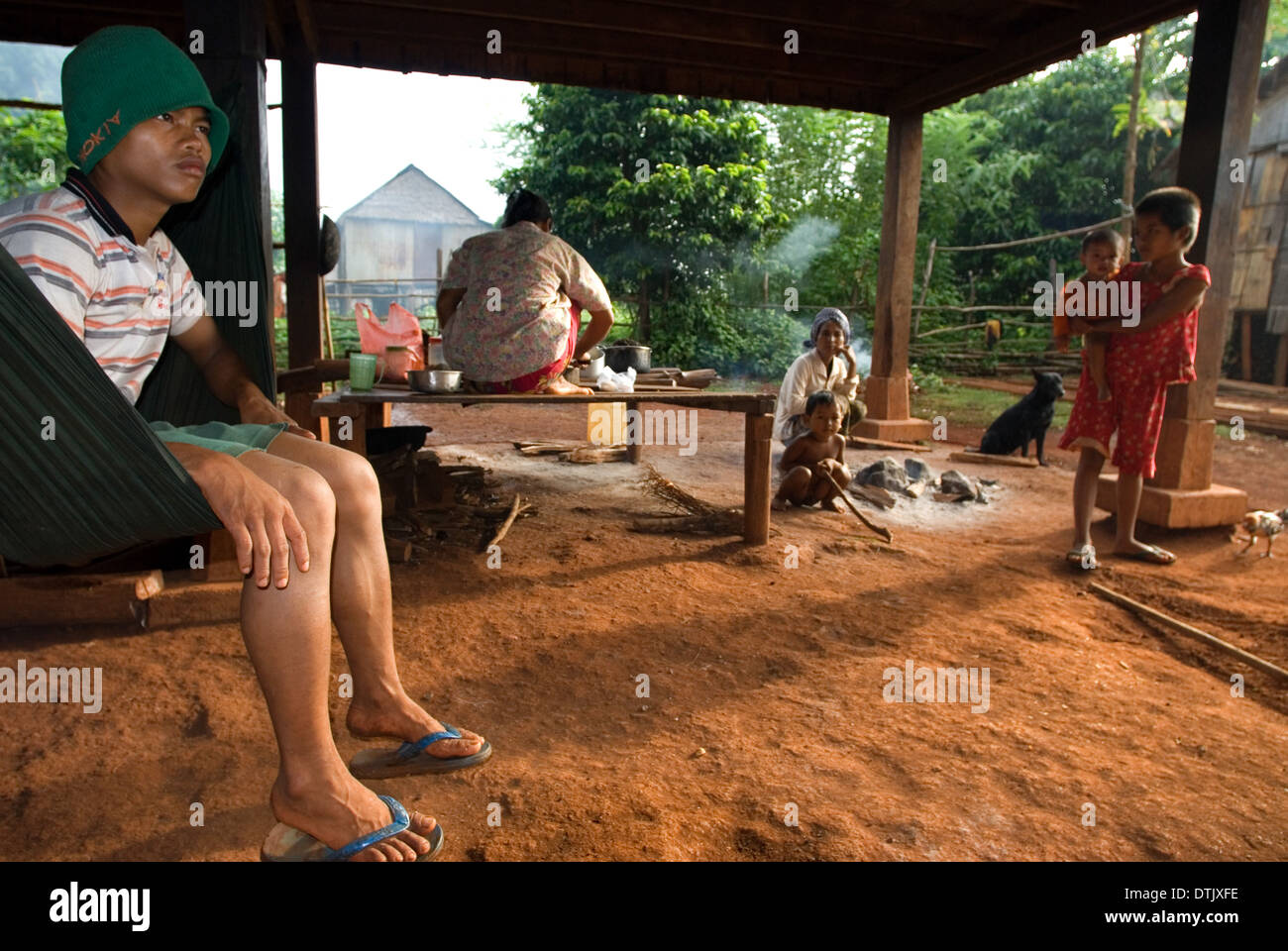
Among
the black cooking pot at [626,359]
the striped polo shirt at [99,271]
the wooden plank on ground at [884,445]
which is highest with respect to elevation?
the striped polo shirt at [99,271]

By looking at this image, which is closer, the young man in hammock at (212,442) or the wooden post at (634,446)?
the young man in hammock at (212,442)

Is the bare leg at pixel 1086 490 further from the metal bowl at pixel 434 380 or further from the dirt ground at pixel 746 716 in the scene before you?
the metal bowl at pixel 434 380

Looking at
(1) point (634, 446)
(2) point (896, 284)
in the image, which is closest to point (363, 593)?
(1) point (634, 446)

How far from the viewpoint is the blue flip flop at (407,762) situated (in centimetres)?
185

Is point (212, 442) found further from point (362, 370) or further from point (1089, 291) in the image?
point (1089, 291)

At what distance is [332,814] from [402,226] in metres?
25.3

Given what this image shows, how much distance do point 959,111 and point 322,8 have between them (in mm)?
15652

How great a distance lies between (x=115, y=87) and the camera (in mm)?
1508

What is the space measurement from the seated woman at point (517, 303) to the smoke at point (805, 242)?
11.5 m

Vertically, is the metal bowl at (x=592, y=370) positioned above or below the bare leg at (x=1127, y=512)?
above

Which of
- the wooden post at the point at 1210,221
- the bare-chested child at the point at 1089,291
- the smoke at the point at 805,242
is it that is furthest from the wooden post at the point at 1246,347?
the bare-chested child at the point at 1089,291

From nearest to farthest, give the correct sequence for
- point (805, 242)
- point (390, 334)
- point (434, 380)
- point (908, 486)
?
point (434, 380), point (390, 334), point (908, 486), point (805, 242)

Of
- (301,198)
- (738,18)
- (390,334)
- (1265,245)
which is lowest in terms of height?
(390,334)

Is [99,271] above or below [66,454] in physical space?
above
